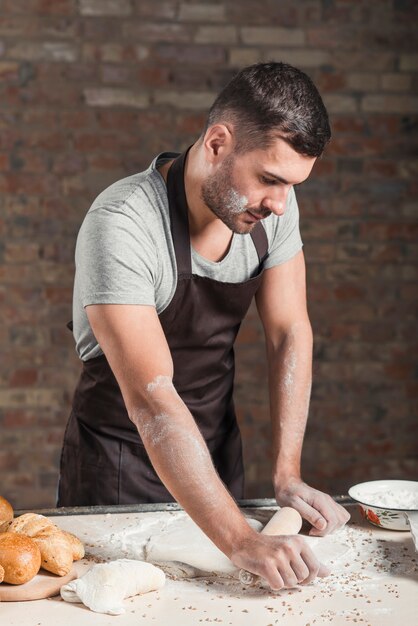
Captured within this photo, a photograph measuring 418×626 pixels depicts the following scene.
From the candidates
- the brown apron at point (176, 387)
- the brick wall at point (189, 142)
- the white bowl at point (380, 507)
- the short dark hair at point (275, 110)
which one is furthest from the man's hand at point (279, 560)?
the brick wall at point (189, 142)

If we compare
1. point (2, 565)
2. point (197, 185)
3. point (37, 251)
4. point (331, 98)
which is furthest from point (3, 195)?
point (2, 565)

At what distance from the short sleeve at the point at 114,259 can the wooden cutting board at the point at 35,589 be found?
510 mm

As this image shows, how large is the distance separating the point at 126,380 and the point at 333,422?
192 cm

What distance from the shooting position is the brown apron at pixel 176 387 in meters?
1.90

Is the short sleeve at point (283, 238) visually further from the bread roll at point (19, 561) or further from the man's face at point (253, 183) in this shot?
the bread roll at point (19, 561)

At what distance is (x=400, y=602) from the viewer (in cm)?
138

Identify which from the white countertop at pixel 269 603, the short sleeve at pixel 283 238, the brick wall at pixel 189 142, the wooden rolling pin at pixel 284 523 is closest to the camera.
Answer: the white countertop at pixel 269 603

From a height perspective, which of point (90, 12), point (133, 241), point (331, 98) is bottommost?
point (133, 241)

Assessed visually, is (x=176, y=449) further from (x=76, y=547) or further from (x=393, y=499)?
(x=393, y=499)

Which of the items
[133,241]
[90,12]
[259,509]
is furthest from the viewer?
[90,12]

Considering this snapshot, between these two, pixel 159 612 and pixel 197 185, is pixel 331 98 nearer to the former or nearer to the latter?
pixel 197 185

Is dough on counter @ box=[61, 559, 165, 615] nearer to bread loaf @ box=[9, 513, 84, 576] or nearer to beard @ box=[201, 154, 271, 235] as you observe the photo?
bread loaf @ box=[9, 513, 84, 576]

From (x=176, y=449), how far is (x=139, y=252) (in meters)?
0.41

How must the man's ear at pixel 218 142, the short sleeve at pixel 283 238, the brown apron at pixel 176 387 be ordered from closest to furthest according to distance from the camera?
the man's ear at pixel 218 142 < the brown apron at pixel 176 387 < the short sleeve at pixel 283 238
